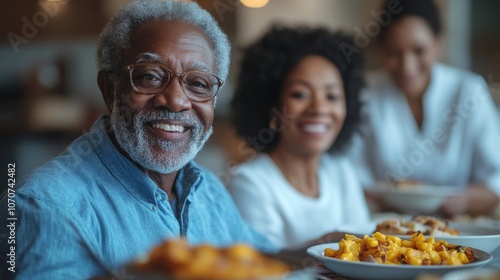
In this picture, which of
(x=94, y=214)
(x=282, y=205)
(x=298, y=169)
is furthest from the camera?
(x=298, y=169)

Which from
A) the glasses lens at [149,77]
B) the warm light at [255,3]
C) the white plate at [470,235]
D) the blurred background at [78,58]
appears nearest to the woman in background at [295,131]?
the white plate at [470,235]

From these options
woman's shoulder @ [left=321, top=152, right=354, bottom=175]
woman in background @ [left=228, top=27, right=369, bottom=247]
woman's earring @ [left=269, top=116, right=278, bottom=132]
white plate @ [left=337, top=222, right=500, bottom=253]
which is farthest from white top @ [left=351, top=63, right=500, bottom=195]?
white plate @ [left=337, top=222, right=500, bottom=253]

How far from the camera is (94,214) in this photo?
45.3 inches

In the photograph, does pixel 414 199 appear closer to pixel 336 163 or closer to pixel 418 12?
pixel 336 163

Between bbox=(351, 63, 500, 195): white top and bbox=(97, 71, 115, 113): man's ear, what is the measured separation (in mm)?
1740

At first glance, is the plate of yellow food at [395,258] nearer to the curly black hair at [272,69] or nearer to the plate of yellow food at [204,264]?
the plate of yellow food at [204,264]

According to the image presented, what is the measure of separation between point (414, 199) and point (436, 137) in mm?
662

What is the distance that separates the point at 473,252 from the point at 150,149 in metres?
0.69

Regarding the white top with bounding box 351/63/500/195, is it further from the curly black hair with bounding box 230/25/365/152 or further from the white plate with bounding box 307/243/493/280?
the white plate with bounding box 307/243/493/280

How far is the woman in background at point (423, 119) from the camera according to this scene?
284cm

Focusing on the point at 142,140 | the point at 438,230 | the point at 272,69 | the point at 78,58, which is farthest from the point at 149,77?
the point at 78,58

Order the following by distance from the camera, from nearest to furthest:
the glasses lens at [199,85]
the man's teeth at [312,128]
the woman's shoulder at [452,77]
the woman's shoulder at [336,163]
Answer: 1. the glasses lens at [199,85]
2. the man's teeth at [312,128]
3. the woman's shoulder at [336,163]
4. the woman's shoulder at [452,77]

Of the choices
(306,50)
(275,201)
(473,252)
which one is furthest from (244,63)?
(473,252)

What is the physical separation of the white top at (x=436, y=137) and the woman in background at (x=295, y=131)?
1.90 feet
